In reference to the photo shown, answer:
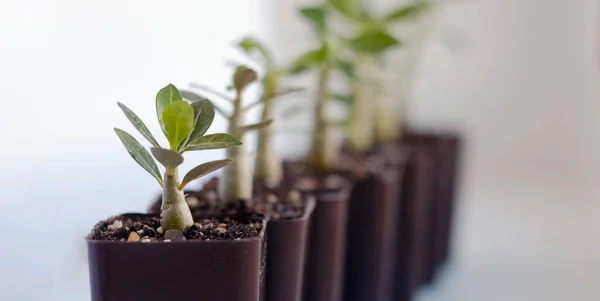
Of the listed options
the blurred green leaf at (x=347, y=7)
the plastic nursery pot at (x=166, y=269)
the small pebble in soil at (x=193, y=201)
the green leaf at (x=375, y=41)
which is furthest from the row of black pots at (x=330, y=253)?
the blurred green leaf at (x=347, y=7)

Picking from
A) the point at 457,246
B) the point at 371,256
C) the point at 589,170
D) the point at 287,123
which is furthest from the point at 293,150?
the point at 589,170

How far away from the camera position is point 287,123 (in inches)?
75.2

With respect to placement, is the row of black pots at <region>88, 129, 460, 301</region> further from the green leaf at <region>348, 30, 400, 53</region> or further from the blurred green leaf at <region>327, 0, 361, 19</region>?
the blurred green leaf at <region>327, 0, 361, 19</region>

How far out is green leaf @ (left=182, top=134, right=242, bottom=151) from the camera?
21.7 inches

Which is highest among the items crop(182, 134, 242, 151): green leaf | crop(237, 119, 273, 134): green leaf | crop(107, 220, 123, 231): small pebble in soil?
crop(237, 119, 273, 134): green leaf

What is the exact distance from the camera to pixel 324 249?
82cm

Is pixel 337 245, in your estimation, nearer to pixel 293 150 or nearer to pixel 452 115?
pixel 293 150

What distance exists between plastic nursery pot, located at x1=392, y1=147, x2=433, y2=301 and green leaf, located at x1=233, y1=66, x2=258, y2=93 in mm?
589

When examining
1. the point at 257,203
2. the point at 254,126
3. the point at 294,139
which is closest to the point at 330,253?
the point at 257,203

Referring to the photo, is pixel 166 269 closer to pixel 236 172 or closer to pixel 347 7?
pixel 236 172

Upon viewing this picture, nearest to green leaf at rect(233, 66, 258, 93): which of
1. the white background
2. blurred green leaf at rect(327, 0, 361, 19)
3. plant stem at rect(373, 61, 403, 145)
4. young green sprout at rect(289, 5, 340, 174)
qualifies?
the white background

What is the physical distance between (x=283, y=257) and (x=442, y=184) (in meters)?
0.93

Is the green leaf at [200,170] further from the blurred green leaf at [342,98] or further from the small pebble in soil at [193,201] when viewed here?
the blurred green leaf at [342,98]

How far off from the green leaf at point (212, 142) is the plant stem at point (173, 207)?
3 centimetres
